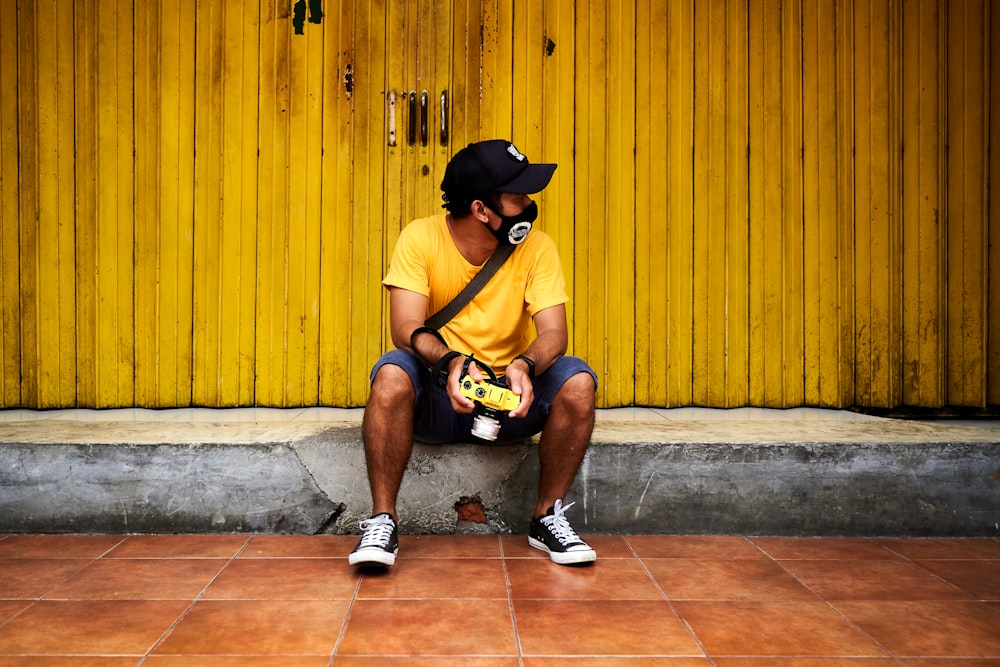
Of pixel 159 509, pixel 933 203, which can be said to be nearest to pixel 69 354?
pixel 159 509

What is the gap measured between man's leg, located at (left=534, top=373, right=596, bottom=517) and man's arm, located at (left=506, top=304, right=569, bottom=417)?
0.12 m

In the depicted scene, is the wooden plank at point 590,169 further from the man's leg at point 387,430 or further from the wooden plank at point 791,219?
the man's leg at point 387,430

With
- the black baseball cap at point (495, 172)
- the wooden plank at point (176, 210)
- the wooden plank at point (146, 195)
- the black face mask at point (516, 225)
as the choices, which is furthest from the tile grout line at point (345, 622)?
the wooden plank at point (146, 195)

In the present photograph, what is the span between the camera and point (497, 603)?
2.37m

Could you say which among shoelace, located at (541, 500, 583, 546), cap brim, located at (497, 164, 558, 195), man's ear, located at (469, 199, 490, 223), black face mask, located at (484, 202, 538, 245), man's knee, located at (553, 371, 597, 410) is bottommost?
shoelace, located at (541, 500, 583, 546)

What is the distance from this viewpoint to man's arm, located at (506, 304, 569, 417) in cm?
266

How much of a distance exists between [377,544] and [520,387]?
2.25ft

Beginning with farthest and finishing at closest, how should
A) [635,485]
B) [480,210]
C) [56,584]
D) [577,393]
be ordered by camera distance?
[635,485]
[480,210]
[577,393]
[56,584]

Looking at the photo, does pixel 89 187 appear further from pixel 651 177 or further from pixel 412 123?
pixel 651 177

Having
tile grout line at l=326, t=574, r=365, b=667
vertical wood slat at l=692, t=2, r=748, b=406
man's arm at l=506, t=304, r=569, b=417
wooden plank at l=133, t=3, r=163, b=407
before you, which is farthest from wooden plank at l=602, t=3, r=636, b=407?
wooden plank at l=133, t=3, r=163, b=407

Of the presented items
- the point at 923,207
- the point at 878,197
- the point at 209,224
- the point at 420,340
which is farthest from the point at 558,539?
the point at 923,207

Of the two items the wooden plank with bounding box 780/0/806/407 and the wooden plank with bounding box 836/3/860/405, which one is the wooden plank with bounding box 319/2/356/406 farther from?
the wooden plank with bounding box 836/3/860/405

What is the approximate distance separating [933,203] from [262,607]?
3604 millimetres

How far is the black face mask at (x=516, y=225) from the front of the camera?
116 inches
